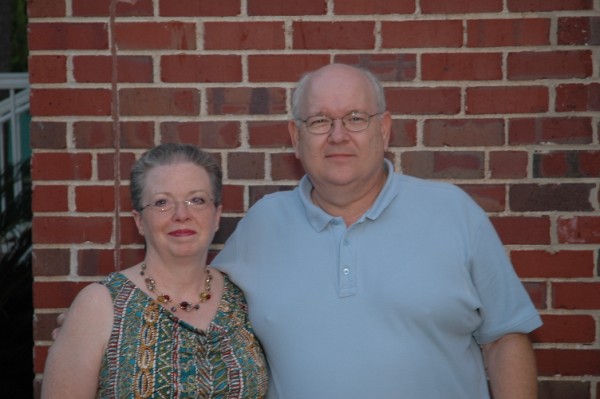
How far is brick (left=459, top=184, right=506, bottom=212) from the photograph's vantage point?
3.25 m

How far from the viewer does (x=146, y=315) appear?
262 cm

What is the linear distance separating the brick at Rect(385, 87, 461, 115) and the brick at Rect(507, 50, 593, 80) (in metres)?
0.22

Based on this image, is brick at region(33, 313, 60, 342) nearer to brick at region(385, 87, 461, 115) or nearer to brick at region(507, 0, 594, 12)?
brick at region(385, 87, 461, 115)

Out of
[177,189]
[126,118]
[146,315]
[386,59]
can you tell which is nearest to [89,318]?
[146,315]

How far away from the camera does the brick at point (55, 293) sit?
3.33m

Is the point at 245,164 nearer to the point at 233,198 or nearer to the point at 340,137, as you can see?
the point at 233,198

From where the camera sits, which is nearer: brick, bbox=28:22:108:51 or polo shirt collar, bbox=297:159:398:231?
polo shirt collar, bbox=297:159:398:231

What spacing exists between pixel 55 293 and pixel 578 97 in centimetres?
203

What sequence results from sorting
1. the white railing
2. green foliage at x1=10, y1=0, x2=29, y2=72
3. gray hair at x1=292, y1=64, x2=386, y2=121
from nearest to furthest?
gray hair at x1=292, y1=64, x2=386, y2=121
the white railing
green foliage at x1=10, y1=0, x2=29, y2=72

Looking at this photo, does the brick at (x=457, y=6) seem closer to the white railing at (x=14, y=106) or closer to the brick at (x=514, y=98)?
the brick at (x=514, y=98)

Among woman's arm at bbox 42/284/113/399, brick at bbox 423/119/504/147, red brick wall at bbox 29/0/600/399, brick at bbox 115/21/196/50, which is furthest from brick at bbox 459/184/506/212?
woman's arm at bbox 42/284/113/399

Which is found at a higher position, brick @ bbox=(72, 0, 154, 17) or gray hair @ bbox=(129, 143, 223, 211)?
brick @ bbox=(72, 0, 154, 17)

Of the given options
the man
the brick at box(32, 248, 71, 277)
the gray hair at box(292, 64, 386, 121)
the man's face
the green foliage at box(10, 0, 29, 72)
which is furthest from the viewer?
the green foliage at box(10, 0, 29, 72)

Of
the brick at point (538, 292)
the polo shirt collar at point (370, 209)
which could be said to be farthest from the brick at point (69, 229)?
the brick at point (538, 292)
